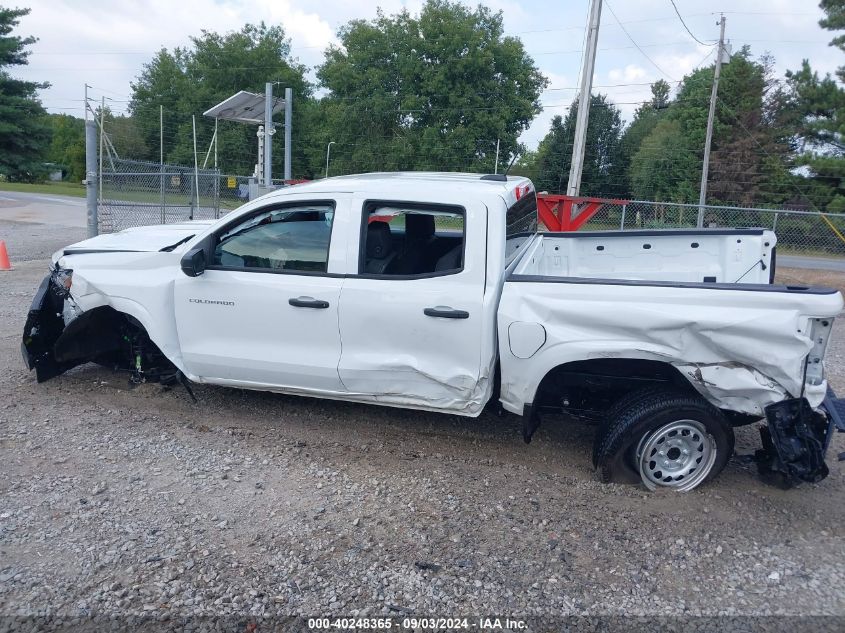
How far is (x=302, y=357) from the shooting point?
4.67m

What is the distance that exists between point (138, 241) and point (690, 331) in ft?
13.7

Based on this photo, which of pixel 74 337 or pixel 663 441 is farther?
pixel 74 337

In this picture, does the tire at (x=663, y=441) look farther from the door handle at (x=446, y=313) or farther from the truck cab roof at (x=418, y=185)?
the truck cab roof at (x=418, y=185)

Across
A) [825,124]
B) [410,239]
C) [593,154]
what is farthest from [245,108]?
[593,154]

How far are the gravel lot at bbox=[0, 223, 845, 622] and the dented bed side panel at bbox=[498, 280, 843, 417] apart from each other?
2.41 feet

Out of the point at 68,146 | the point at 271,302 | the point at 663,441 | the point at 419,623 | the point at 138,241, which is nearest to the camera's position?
the point at 419,623

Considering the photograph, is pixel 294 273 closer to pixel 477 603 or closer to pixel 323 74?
pixel 477 603

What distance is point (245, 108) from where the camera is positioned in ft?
49.8

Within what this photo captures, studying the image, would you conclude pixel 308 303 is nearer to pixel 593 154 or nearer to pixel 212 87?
pixel 593 154

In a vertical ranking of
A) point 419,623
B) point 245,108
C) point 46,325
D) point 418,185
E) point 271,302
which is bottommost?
point 419,623

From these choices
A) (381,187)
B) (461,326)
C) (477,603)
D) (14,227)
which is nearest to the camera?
(477,603)

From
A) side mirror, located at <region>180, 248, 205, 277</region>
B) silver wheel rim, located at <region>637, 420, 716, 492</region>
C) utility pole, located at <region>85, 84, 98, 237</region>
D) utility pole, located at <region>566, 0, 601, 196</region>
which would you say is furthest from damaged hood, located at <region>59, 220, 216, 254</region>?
utility pole, located at <region>566, 0, 601, 196</region>

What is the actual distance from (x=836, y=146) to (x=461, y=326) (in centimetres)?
3666

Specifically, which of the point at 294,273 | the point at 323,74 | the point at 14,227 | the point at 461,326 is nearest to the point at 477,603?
the point at 461,326
